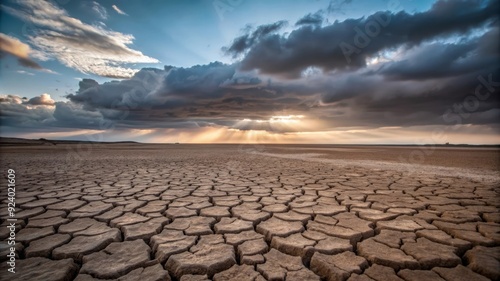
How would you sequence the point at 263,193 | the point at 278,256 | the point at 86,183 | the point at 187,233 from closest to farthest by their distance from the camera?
the point at 278,256 < the point at 187,233 < the point at 263,193 < the point at 86,183

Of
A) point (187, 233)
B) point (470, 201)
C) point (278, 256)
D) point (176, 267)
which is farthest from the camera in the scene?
point (470, 201)

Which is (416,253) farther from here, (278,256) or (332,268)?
(278,256)

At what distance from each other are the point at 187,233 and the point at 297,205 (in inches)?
53.5

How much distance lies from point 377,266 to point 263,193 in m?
2.04

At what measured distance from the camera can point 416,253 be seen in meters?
1.60

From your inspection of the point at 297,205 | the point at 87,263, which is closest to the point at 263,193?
the point at 297,205

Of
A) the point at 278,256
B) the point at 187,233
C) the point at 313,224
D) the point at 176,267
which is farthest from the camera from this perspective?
the point at 313,224

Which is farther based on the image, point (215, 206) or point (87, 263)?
point (215, 206)

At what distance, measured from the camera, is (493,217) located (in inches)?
92.7

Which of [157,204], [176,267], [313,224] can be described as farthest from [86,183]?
[313,224]

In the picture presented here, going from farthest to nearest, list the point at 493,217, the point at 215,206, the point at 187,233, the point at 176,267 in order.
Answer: the point at 215,206
the point at 493,217
the point at 187,233
the point at 176,267

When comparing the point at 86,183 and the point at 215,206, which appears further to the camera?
the point at 86,183

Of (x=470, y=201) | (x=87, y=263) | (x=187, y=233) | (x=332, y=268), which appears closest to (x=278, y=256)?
(x=332, y=268)

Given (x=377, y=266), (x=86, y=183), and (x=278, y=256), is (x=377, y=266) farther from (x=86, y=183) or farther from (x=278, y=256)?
(x=86, y=183)
